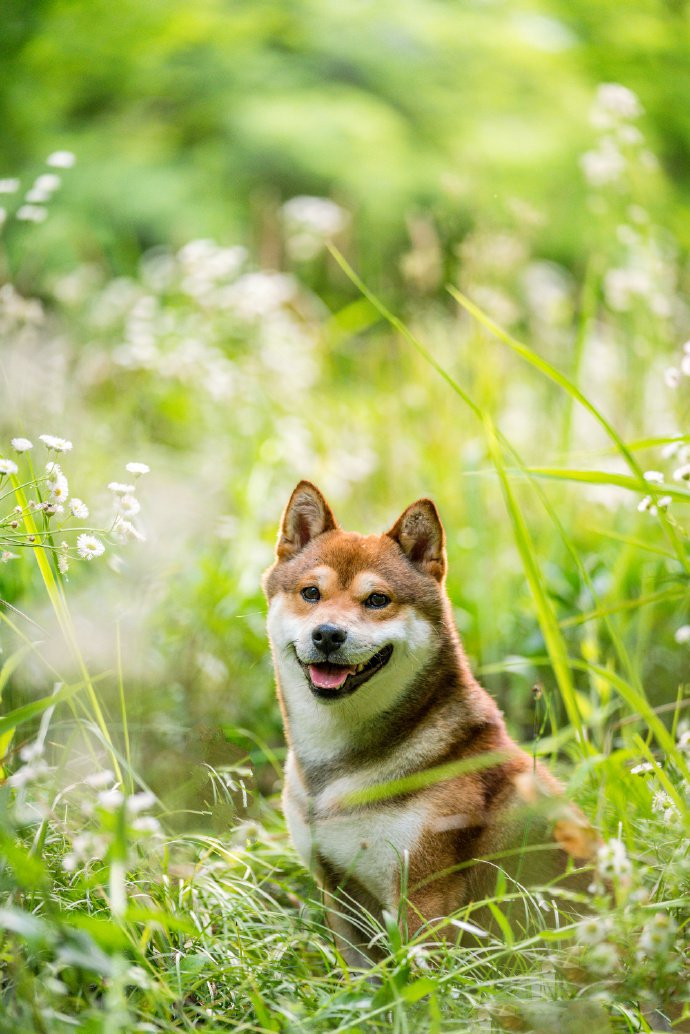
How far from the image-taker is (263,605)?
4.00 meters

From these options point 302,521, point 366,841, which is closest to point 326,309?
point 302,521

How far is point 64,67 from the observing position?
7875 millimetres

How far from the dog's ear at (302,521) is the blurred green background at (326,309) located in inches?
8.6

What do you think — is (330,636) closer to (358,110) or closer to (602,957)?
(602,957)

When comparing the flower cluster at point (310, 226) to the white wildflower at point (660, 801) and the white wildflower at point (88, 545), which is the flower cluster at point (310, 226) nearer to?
the white wildflower at point (88, 545)

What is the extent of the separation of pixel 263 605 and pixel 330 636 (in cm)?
147

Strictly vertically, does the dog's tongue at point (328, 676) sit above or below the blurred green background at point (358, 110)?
above

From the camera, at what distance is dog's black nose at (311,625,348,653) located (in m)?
2.56

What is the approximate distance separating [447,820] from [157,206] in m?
7.85

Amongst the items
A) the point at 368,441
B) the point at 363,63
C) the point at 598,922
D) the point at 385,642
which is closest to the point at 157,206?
the point at 363,63

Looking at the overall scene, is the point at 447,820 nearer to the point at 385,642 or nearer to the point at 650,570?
the point at 385,642

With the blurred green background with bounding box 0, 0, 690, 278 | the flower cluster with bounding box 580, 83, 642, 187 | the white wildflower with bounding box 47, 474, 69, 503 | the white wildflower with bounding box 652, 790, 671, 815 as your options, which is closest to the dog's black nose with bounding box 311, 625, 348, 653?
the white wildflower with bounding box 47, 474, 69, 503

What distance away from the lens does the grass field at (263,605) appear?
2076mm

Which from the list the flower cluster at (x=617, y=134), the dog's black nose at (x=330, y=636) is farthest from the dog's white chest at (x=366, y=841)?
the flower cluster at (x=617, y=134)
